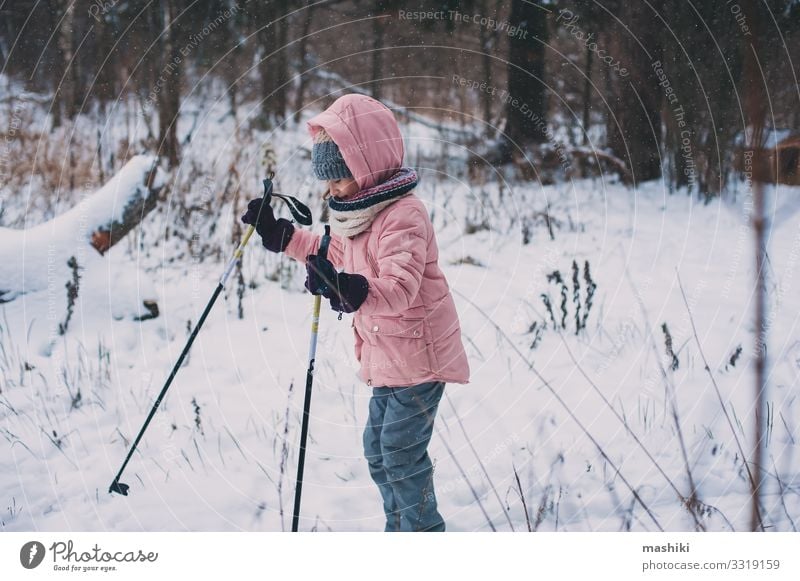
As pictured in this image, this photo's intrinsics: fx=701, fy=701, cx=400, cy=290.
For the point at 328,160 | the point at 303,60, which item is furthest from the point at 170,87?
the point at 328,160

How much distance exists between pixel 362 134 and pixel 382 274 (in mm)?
388

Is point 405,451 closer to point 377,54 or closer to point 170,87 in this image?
point 377,54

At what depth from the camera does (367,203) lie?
1840 millimetres

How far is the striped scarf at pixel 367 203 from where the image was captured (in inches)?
72.4

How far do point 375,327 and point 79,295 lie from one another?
200 cm

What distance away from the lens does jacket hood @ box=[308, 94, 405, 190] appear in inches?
72.8

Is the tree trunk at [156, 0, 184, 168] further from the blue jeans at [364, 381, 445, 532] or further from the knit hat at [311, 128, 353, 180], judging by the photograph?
the blue jeans at [364, 381, 445, 532]

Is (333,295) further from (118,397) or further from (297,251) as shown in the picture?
(118,397)

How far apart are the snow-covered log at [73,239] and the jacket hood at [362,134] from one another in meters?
1.96
